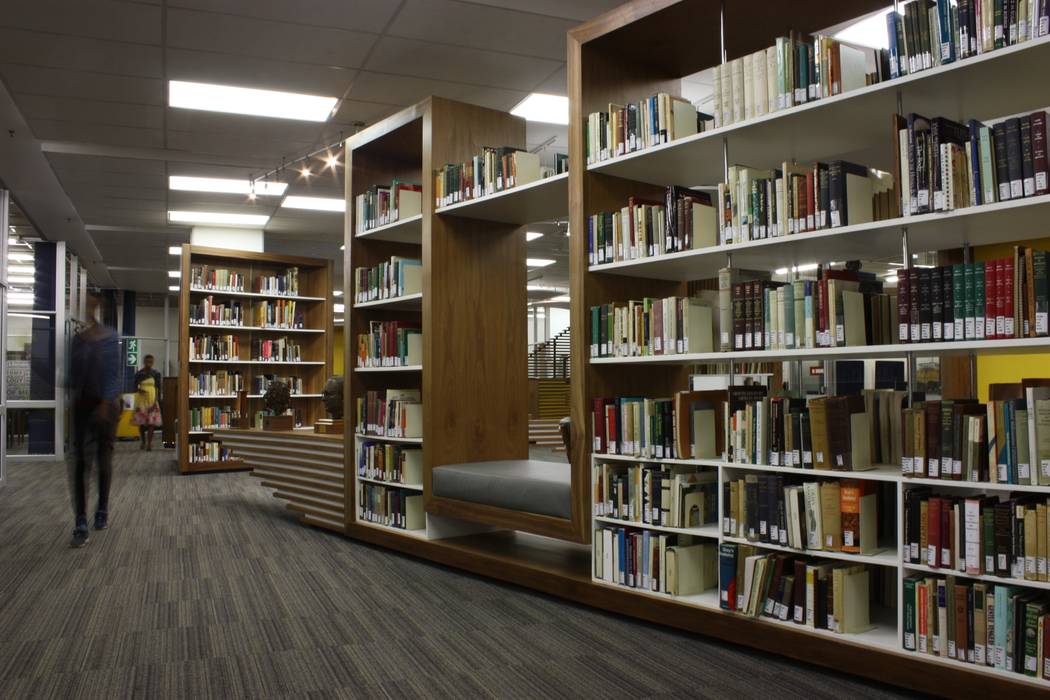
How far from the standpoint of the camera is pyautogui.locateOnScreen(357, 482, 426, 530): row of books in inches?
201

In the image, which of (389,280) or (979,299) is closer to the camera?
(979,299)

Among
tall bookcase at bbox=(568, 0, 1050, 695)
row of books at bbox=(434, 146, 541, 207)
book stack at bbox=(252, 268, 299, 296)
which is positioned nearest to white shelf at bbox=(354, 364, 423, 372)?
row of books at bbox=(434, 146, 541, 207)

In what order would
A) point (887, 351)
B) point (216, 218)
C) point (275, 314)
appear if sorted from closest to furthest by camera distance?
point (887, 351) < point (275, 314) < point (216, 218)

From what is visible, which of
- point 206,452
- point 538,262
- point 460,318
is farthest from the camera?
point 538,262

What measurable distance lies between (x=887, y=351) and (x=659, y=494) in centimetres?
117

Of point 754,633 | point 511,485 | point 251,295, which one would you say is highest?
point 251,295

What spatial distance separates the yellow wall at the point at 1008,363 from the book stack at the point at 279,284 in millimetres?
8039

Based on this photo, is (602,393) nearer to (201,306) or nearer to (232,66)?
(232,66)

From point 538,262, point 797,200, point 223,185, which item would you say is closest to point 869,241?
point 797,200

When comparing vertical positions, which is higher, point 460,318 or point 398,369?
point 460,318

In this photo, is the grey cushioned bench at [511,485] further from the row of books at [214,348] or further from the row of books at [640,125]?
the row of books at [214,348]

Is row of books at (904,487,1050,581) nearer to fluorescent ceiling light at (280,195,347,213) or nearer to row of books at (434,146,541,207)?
row of books at (434,146,541,207)

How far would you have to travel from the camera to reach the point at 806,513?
3.03 meters

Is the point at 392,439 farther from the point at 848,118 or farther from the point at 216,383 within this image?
the point at 216,383
